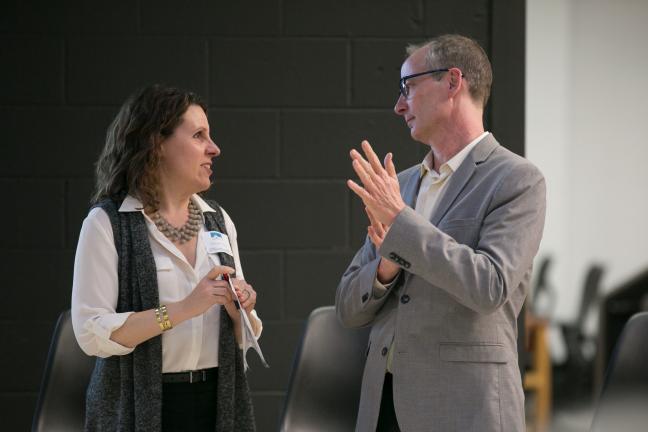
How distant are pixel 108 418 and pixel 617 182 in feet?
8.78

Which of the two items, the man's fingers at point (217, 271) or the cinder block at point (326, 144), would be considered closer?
the man's fingers at point (217, 271)

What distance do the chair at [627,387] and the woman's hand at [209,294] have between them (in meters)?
1.13

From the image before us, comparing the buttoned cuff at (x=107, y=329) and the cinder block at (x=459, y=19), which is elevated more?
the cinder block at (x=459, y=19)

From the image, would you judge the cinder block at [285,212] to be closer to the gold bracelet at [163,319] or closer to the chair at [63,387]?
the chair at [63,387]

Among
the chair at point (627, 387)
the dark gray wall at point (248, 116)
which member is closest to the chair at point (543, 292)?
the dark gray wall at point (248, 116)

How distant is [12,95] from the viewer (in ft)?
11.5

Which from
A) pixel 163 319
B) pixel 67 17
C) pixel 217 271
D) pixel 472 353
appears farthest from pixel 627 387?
pixel 67 17

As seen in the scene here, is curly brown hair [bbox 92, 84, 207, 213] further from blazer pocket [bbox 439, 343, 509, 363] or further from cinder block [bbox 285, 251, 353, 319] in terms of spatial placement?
cinder block [bbox 285, 251, 353, 319]

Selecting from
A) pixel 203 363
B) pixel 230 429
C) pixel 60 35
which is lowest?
pixel 230 429

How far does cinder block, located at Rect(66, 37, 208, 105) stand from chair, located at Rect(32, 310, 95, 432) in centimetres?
109

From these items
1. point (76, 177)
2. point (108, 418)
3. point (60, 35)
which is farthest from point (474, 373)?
point (60, 35)

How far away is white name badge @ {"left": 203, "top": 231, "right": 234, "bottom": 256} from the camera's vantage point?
2.35 m

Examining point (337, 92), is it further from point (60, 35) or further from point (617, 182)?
point (617, 182)

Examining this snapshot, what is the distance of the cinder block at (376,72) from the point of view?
354 centimetres
